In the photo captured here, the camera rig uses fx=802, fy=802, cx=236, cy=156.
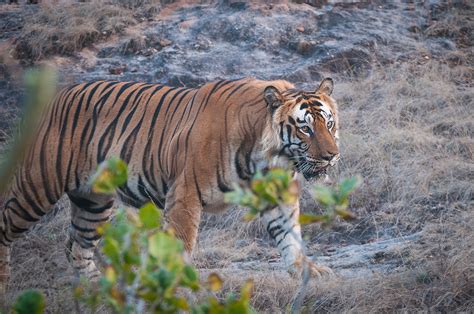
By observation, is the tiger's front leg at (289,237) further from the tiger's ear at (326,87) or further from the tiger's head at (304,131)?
the tiger's ear at (326,87)

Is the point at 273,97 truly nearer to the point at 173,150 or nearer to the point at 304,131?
the point at 304,131

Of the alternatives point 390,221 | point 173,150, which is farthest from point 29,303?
point 390,221

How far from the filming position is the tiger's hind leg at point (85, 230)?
220 inches

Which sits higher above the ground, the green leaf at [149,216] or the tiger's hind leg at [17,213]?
the green leaf at [149,216]

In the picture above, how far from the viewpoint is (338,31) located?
30.3 feet

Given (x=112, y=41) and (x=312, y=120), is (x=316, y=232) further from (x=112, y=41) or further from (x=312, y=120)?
(x=112, y=41)

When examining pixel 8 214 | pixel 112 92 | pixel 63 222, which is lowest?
pixel 63 222

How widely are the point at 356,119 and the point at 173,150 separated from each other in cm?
326

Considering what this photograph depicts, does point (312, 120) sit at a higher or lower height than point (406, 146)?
higher

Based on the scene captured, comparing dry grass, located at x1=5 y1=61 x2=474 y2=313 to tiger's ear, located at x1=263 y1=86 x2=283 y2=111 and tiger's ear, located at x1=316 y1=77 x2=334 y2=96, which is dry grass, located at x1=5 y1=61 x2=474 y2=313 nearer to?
tiger's ear, located at x1=263 y1=86 x2=283 y2=111

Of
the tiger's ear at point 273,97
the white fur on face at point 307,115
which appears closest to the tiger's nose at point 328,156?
the white fur on face at point 307,115

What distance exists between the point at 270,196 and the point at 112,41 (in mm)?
7557

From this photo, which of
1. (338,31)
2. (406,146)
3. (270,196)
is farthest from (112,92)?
(338,31)

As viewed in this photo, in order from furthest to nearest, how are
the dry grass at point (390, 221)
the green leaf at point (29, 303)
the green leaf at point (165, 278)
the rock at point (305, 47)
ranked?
the rock at point (305, 47)
the dry grass at point (390, 221)
the green leaf at point (29, 303)
the green leaf at point (165, 278)
